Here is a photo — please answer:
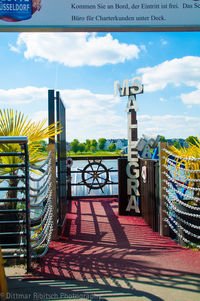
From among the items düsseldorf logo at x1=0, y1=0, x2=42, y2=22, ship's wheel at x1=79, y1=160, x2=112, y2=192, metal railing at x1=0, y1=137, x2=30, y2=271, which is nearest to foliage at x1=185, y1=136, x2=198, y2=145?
metal railing at x1=0, y1=137, x2=30, y2=271

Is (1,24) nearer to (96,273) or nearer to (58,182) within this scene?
(58,182)

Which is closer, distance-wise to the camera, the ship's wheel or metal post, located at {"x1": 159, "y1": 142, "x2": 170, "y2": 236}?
metal post, located at {"x1": 159, "y1": 142, "x2": 170, "y2": 236}

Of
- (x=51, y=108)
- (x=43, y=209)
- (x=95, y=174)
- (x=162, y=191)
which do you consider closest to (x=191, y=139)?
(x=162, y=191)

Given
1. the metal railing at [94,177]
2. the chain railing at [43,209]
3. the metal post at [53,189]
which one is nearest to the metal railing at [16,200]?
the chain railing at [43,209]

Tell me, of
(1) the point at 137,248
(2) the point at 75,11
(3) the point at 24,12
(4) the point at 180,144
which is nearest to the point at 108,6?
(2) the point at 75,11

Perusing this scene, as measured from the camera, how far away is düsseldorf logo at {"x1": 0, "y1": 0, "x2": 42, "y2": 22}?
3.56 metres

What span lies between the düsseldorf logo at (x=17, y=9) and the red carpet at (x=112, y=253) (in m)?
2.94

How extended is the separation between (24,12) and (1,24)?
33 centimetres

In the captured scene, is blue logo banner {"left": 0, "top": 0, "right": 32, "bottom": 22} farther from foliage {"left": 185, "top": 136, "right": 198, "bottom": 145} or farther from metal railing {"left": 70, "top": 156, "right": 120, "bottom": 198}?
metal railing {"left": 70, "top": 156, "right": 120, "bottom": 198}

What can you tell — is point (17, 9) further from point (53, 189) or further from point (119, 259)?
point (119, 259)

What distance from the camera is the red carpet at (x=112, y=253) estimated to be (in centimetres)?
247

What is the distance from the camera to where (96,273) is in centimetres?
244

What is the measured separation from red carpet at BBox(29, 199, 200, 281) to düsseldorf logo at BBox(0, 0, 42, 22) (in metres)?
2.94

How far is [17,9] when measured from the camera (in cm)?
357
